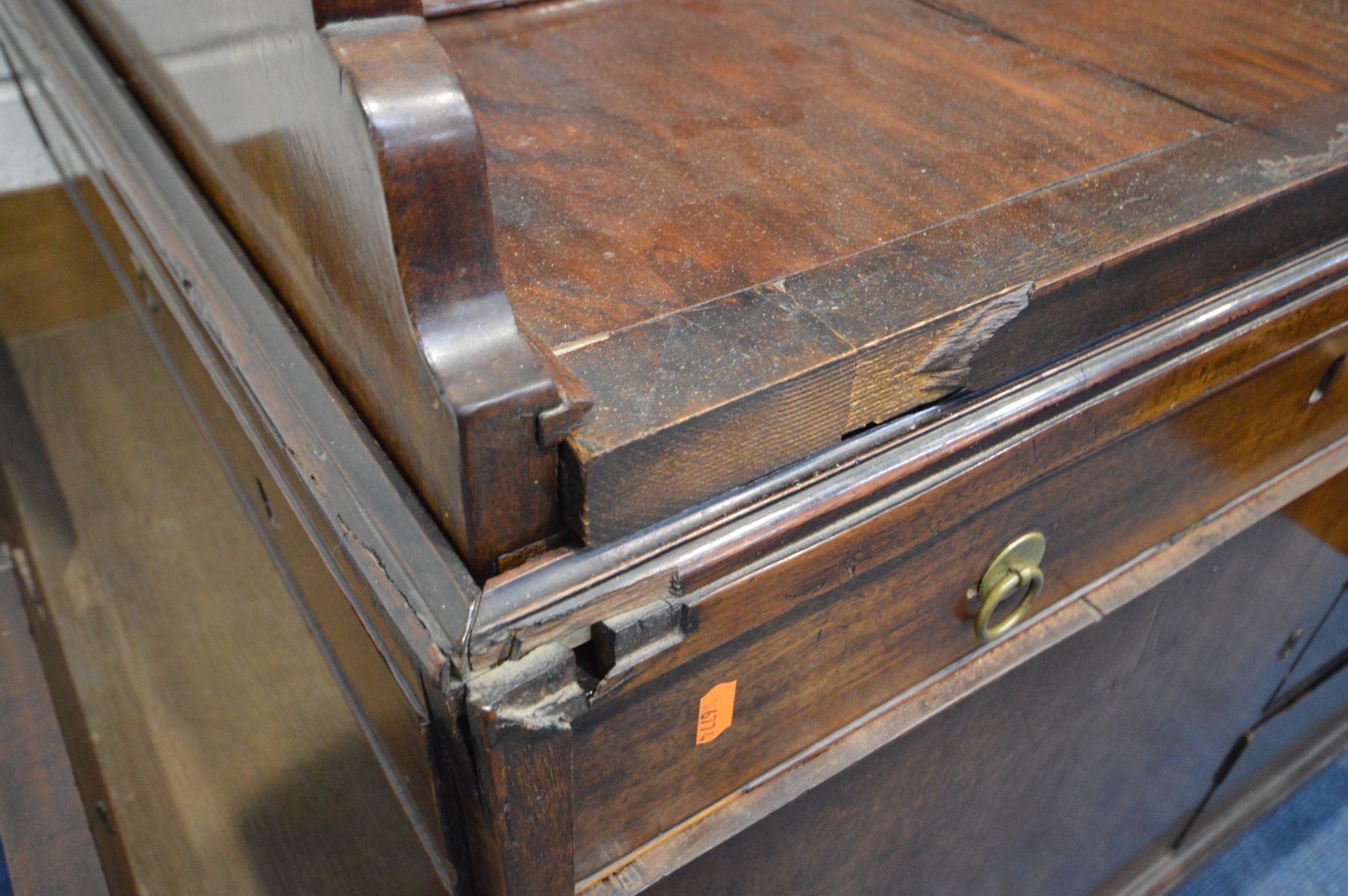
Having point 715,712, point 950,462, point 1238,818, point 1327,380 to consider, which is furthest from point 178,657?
point 1238,818

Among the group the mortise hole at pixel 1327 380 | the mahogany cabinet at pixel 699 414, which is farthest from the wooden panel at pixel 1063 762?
the mortise hole at pixel 1327 380

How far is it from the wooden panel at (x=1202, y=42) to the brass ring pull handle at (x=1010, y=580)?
0.90ft

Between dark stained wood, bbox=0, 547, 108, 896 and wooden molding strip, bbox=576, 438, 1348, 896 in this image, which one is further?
dark stained wood, bbox=0, 547, 108, 896

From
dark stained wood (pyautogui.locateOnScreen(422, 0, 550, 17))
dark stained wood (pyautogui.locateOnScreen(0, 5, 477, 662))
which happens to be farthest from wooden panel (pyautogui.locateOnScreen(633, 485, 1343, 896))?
dark stained wood (pyautogui.locateOnScreen(422, 0, 550, 17))

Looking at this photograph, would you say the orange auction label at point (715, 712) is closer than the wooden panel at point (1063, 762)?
Yes

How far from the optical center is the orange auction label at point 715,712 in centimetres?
46

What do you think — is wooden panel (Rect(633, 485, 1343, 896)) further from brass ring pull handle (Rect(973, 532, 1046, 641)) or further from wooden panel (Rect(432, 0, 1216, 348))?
wooden panel (Rect(432, 0, 1216, 348))

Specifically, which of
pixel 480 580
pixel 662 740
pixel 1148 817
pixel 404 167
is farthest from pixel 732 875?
pixel 1148 817

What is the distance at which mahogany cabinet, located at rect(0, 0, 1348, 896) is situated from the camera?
1.23 feet

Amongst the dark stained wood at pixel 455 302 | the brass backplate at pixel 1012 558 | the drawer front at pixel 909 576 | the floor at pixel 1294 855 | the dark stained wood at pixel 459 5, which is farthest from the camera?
the floor at pixel 1294 855

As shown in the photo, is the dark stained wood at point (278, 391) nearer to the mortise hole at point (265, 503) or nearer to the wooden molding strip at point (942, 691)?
the mortise hole at point (265, 503)

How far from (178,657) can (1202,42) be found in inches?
36.7

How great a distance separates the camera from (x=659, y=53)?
25.4 inches

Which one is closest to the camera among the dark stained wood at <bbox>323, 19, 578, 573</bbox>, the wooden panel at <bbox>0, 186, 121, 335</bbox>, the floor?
the dark stained wood at <bbox>323, 19, 578, 573</bbox>
